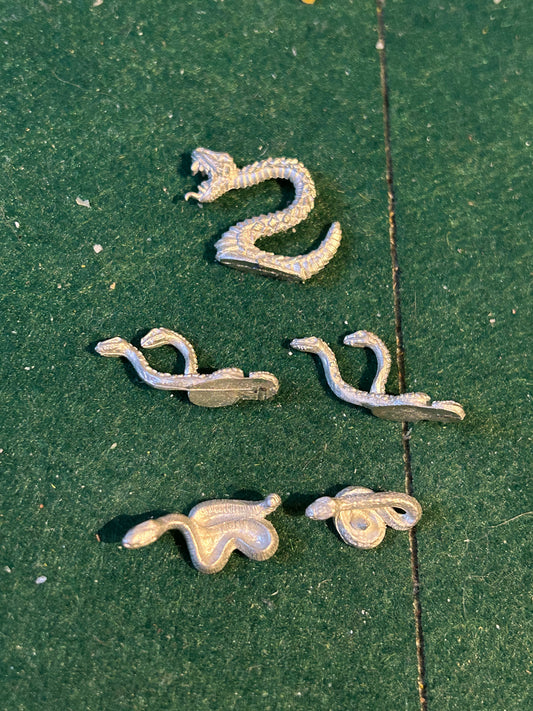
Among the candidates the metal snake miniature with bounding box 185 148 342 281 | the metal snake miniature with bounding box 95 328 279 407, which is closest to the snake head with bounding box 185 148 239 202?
the metal snake miniature with bounding box 185 148 342 281

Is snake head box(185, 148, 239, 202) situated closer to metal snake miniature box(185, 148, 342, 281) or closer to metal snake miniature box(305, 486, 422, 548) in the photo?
metal snake miniature box(185, 148, 342, 281)

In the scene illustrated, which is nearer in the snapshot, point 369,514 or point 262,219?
point 369,514

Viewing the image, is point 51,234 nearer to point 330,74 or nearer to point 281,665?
point 330,74

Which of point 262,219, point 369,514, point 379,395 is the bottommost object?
point 369,514

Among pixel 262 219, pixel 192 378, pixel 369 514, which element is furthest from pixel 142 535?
pixel 262 219

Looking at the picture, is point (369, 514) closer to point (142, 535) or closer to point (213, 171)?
point (142, 535)

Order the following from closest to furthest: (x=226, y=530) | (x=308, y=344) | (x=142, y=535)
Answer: (x=142, y=535) → (x=226, y=530) → (x=308, y=344)

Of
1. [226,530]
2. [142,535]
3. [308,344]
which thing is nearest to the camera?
[142,535]

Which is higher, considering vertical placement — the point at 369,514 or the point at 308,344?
the point at 308,344
